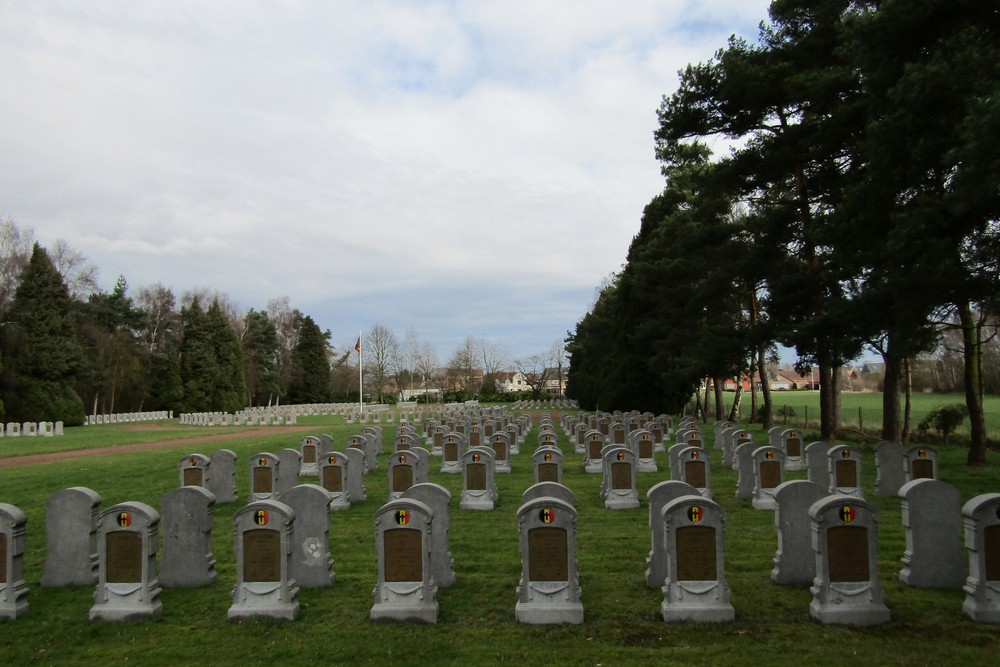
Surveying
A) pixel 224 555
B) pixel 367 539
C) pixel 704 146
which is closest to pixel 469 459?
pixel 367 539

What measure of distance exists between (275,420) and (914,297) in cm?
4386

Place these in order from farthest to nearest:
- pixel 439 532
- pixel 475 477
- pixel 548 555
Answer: pixel 475 477 < pixel 439 532 < pixel 548 555

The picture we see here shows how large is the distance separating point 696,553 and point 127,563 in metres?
5.70

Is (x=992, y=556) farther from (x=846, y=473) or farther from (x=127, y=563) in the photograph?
(x=127, y=563)

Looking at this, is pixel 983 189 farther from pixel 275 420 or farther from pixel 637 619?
pixel 275 420

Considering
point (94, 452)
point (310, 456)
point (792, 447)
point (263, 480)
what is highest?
point (792, 447)

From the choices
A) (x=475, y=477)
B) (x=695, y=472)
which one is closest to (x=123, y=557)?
(x=475, y=477)

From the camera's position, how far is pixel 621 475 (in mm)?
13461

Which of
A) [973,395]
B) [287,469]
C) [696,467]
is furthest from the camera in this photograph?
[973,395]

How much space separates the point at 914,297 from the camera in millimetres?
12406

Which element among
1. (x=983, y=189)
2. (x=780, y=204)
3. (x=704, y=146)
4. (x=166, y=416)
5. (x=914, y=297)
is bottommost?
(x=166, y=416)

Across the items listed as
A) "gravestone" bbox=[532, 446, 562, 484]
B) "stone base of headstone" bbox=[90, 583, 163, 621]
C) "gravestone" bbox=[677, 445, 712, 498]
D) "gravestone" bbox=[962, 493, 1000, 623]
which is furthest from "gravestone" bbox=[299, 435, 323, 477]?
"gravestone" bbox=[962, 493, 1000, 623]

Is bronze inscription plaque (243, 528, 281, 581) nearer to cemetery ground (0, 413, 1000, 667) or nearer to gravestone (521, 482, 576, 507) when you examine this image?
cemetery ground (0, 413, 1000, 667)

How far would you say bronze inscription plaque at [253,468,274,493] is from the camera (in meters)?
14.0
